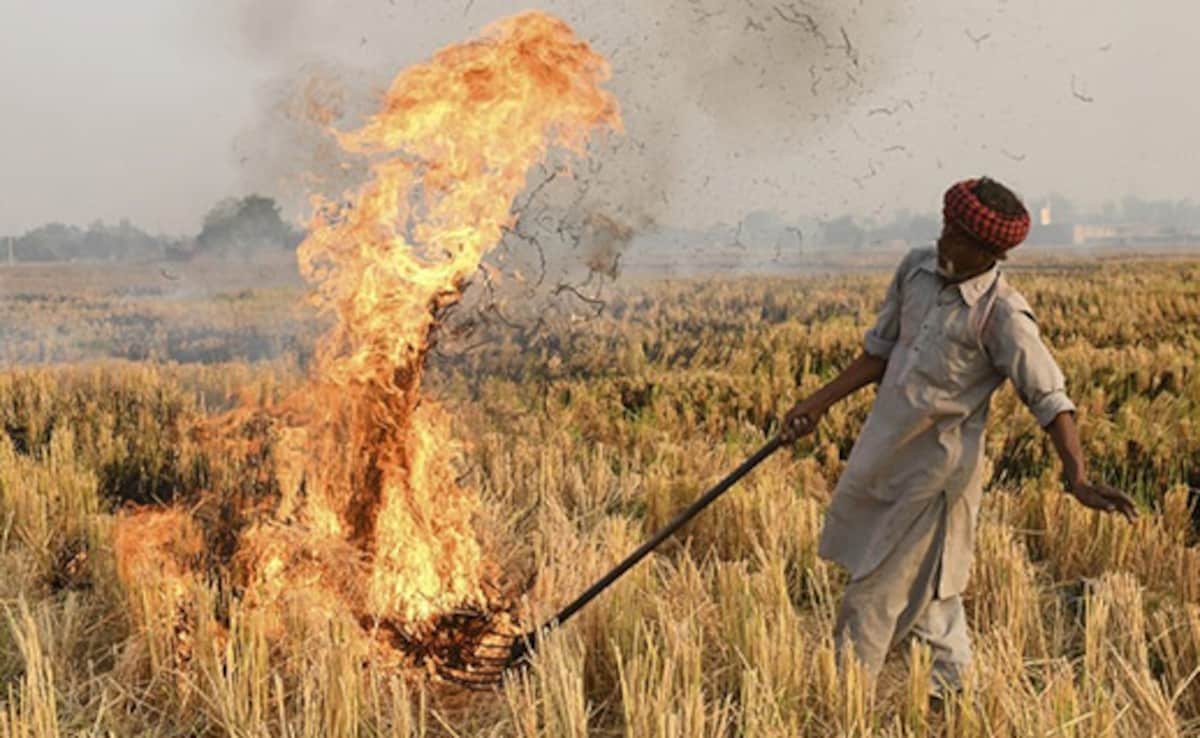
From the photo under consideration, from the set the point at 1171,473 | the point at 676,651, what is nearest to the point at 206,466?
the point at 676,651

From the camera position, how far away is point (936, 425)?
3.85 metres

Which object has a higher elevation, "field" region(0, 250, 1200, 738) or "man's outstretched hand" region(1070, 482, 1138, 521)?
"man's outstretched hand" region(1070, 482, 1138, 521)

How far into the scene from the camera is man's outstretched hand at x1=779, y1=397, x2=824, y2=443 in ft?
13.4

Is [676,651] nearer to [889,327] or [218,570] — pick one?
[889,327]

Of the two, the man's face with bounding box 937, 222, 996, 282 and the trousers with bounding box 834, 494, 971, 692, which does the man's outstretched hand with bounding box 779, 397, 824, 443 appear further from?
the man's face with bounding box 937, 222, 996, 282

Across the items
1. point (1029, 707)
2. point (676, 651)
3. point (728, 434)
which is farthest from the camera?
point (728, 434)

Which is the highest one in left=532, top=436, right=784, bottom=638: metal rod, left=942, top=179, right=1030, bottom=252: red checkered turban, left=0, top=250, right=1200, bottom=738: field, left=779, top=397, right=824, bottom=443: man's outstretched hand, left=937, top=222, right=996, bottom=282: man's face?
left=942, top=179, right=1030, bottom=252: red checkered turban

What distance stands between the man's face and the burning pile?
5.53 feet

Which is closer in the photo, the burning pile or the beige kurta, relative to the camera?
the beige kurta

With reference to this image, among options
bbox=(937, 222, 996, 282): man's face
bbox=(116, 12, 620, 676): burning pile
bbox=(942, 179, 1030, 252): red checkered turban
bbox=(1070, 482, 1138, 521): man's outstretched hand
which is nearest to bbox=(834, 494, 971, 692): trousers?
bbox=(1070, 482, 1138, 521): man's outstretched hand

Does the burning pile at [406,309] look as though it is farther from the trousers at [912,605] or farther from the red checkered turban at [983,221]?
the red checkered turban at [983,221]

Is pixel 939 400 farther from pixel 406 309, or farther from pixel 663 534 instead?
pixel 406 309

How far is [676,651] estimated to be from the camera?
3518 mm

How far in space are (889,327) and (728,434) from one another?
15.8 feet
